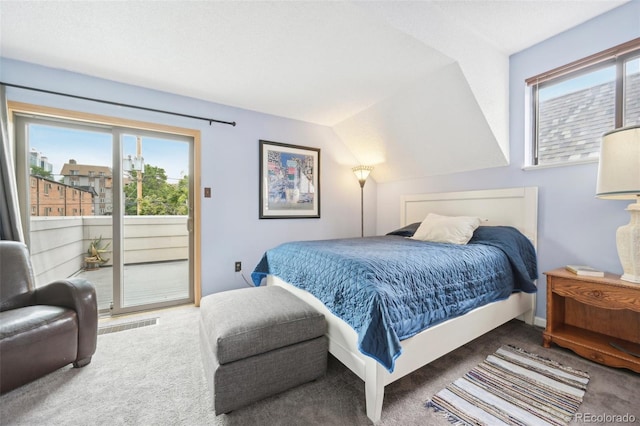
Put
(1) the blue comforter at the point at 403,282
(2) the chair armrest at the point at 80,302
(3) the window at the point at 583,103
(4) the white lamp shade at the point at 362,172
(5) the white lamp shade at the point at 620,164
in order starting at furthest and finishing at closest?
(4) the white lamp shade at the point at 362,172, (3) the window at the point at 583,103, (2) the chair armrest at the point at 80,302, (5) the white lamp shade at the point at 620,164, (1) the blue comforter at the point at 403,282

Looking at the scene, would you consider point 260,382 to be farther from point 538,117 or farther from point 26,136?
point 538,117

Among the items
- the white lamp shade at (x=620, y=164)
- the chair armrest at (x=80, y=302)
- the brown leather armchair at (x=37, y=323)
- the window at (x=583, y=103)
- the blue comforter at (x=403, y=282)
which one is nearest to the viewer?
the blue comforter at (x=403, y=282)

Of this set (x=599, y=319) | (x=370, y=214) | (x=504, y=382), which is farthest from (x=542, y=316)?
(x=370, y=214)

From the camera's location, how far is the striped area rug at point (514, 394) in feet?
4.28

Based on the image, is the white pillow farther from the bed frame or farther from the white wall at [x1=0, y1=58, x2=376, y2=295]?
the white wall at [x1=0, y1=58, x2=376, y2=295]

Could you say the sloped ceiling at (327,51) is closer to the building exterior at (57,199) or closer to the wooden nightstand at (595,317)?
the building exterior at (57,199)

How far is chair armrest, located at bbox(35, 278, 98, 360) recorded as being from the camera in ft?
5.57

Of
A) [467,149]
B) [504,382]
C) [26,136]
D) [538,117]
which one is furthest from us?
[467,149]

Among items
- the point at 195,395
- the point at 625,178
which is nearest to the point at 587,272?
the point at 625,178

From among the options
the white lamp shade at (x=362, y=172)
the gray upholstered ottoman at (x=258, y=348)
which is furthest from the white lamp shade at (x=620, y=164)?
the white lamp shade at (x=362, y=172)

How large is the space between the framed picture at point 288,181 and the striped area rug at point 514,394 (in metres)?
2.50

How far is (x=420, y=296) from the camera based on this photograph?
1.47m

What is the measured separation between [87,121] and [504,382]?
397 centimetres

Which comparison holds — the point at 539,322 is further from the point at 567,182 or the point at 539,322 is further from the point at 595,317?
the point at 567,182
